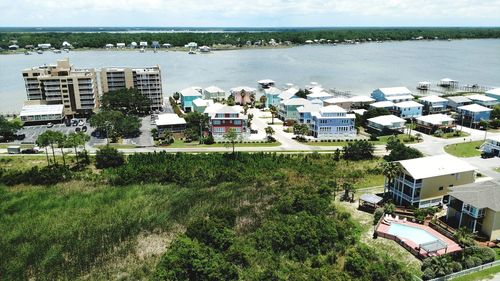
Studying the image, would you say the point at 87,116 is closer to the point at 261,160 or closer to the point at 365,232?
the point at 261,160

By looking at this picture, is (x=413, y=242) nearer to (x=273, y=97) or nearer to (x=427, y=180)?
(x=427, y=180)

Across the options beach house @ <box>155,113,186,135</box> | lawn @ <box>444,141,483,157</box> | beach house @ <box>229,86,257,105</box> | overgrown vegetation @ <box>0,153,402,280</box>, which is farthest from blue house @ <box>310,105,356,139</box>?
beach house @ <box>229,86,257,105</box>

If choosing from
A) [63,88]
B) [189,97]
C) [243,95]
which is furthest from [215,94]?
[63,88]

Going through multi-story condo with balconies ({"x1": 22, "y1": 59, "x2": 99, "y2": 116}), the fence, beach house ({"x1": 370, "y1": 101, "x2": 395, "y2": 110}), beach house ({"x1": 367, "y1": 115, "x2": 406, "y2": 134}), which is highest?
multi-story condo with balconies ({"x1": 22, "y1": 59, "x2": 99, "y2": 116})

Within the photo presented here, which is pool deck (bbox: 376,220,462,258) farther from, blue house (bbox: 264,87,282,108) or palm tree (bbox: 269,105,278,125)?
blue house (bbox: 264,87,282,108)

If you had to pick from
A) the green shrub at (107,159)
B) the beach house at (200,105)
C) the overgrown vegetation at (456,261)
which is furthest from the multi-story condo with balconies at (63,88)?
the overgrown vegetation at (456,261)

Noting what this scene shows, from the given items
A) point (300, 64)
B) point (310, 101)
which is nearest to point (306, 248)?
point (310, 101)
